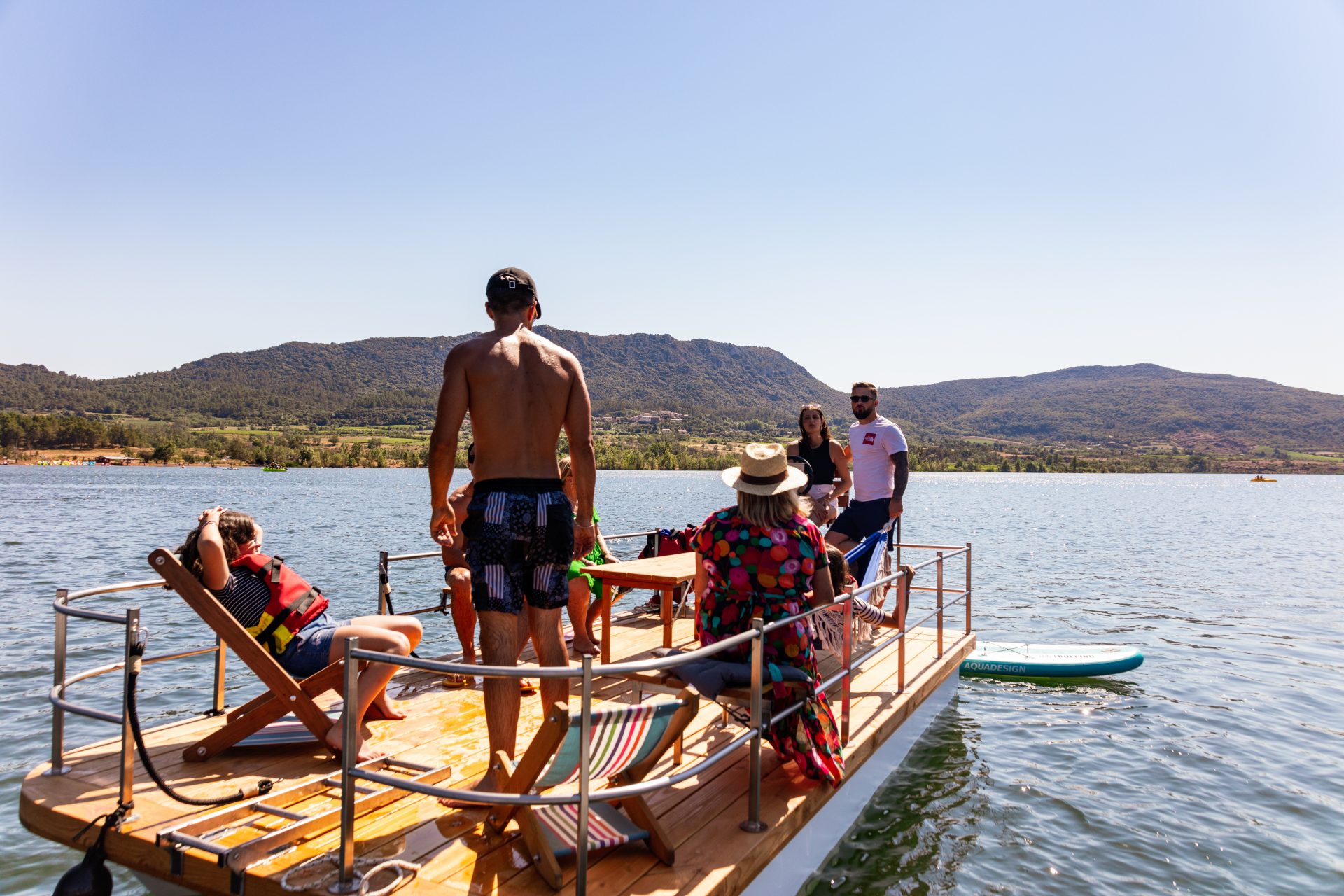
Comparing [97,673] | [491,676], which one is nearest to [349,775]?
[491,676]

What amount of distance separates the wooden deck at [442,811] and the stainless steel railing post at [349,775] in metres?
0.12

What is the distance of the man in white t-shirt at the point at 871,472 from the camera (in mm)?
8359

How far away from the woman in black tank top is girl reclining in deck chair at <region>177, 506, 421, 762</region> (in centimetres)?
485

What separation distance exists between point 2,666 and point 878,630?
463 inches

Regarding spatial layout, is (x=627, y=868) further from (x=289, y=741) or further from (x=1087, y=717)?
(x=1087, y=717)

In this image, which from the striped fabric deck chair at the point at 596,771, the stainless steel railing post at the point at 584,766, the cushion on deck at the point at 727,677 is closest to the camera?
the stainless steel railing post at the point at 584,766

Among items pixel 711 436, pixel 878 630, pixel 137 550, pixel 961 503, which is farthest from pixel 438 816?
pixel 711 436

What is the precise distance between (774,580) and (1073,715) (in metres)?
7.80

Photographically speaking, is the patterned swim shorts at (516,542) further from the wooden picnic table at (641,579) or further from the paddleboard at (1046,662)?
the paddleboard at (1046,662)

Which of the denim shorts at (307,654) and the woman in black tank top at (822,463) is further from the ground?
the woman in black tank top at (822,463)

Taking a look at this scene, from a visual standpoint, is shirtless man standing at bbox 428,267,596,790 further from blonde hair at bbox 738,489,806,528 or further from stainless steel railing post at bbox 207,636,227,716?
stainless steel railing post at bbox 207,636,227,716

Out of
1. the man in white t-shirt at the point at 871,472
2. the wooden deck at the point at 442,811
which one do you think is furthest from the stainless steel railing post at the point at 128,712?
the man in white t-shirt at the point at 871,472

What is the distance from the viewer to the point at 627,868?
3439mm

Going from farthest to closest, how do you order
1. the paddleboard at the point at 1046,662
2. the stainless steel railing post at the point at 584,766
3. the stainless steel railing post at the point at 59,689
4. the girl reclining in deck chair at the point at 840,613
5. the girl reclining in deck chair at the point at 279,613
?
the paddleboard at the point at 1046,662 < the girl reclining in deck chair at the point at 840,613 < the girl reclining in deck chair at the point at 279,613 < the stainless steel railing post at the point at 59,689 < the stainless steel railing post at the point at 584,766
